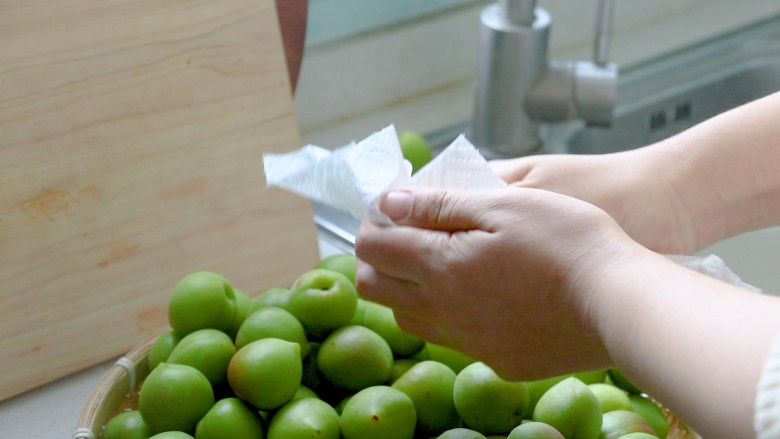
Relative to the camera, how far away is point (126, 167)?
35.0 inches

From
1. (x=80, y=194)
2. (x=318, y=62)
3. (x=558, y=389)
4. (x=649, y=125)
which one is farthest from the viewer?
(x=649, y=125)

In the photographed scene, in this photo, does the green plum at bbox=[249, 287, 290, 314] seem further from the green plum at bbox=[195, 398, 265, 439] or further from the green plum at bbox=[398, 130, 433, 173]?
the green plum at bbox=[398, 130, 433, 173]

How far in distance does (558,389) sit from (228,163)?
1.38 feet

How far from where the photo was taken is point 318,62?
1285 millimetres

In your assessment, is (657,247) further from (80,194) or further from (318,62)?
(318,62)

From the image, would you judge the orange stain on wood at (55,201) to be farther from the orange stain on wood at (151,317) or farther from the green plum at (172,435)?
the green plum at (172,435)

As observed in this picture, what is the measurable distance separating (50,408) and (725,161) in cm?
Answer: 64

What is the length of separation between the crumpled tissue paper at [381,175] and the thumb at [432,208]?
0.01 meters

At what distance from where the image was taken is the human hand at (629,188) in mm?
749

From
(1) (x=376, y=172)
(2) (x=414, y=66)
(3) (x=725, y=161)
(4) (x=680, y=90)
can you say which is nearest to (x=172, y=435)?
(1) (x=376, y=172)

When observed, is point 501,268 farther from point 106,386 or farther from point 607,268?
point 106,386

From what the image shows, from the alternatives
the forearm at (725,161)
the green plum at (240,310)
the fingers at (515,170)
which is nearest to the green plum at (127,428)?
the green plum at (240,310)

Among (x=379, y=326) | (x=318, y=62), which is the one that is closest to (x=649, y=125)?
(x=318, y=62)

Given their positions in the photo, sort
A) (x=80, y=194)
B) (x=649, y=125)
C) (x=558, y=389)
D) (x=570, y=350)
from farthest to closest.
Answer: (x=649, y=125) < (x=80, y=194) < (x=558, y=389) < (x=570, y=350)
